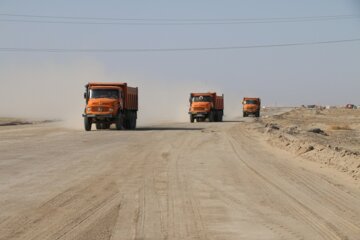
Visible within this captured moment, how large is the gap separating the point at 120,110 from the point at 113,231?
28635mm

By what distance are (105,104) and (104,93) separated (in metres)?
0.94

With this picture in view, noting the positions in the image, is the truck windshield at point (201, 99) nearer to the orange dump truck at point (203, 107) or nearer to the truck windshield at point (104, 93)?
the orange dump truck at point (203, 107)

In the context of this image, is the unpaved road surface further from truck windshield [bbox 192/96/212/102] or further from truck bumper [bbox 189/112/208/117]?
truck windshield [bbox 192/96/212/102]

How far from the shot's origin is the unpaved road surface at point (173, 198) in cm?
775

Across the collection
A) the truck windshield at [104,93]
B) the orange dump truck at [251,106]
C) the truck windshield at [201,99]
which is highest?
the truck windshield at [104,93]

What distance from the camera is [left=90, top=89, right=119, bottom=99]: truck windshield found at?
117 ft

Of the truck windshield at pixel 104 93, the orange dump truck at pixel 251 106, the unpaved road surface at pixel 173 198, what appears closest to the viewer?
the unpaved road surface at pixel 173 198

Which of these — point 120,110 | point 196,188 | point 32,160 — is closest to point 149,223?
point 196,188

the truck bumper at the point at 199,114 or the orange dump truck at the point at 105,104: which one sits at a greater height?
the orange dump truck at the point at 105,104

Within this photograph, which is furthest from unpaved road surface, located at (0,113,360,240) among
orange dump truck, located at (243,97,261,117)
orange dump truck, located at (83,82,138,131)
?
orange dump truck, located at (243,97,261,117)

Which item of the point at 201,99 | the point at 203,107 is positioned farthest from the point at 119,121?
the point at 201,99

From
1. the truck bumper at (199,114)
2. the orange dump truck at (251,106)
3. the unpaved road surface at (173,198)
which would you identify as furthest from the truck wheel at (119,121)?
the orange dump truck at (251,106)

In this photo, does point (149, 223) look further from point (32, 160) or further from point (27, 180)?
point (32, 160)

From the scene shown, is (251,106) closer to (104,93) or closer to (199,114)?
(199,114)
